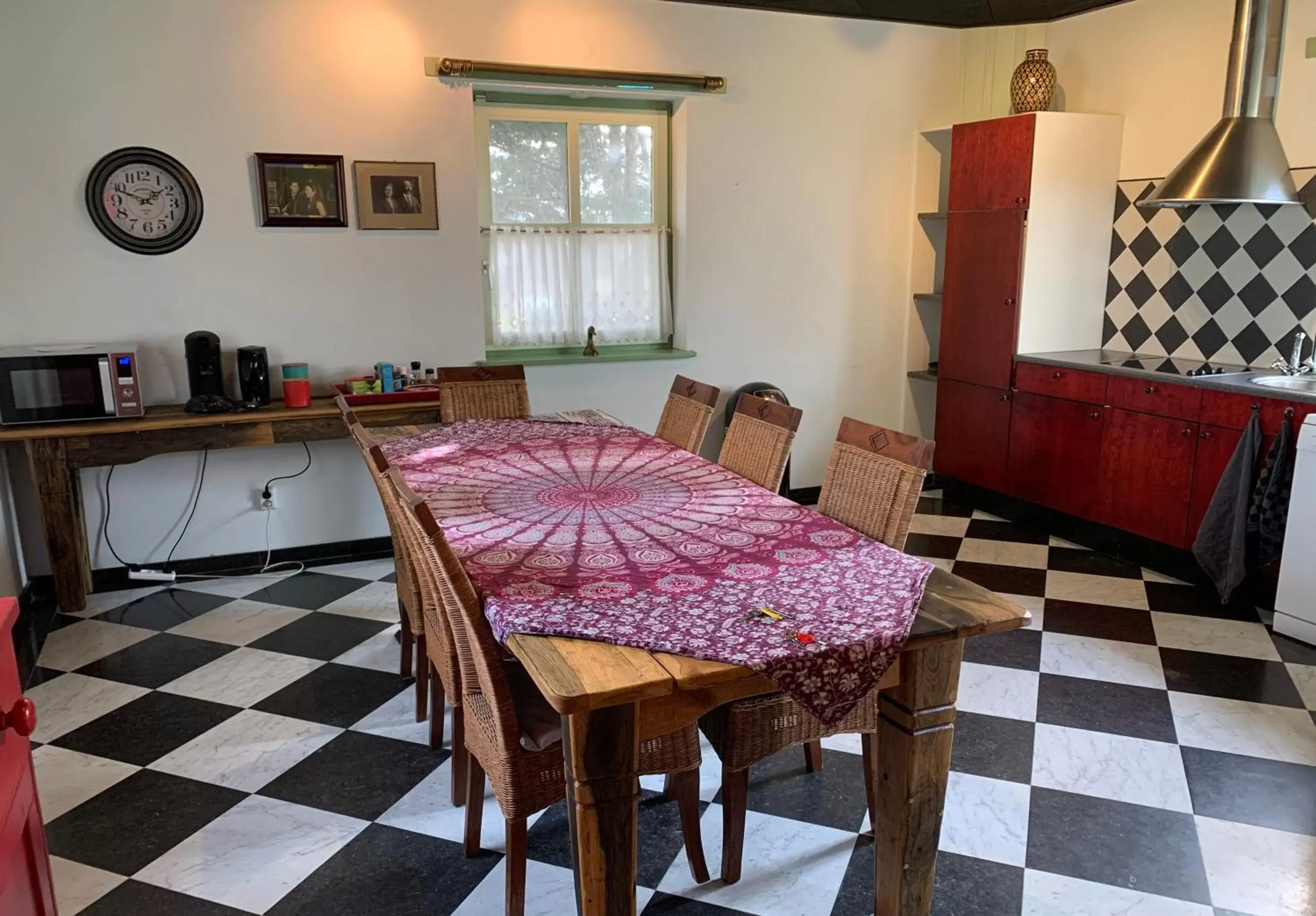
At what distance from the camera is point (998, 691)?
9.16 feet

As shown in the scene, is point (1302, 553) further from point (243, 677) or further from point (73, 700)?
point (73, 700)

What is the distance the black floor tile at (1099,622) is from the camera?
320 cm

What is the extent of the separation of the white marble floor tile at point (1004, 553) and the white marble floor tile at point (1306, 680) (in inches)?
41.1

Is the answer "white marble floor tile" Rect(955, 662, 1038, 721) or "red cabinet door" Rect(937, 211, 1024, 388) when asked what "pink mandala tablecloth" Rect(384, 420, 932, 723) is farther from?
"red cabinet door" Rect(937, 211, 1024, 388)

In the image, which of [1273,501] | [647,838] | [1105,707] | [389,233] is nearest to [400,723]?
[647,838]

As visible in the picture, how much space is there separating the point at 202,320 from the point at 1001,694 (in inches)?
126

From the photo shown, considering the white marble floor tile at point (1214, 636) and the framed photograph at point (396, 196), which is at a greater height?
the framed photograph at point (396, 196)

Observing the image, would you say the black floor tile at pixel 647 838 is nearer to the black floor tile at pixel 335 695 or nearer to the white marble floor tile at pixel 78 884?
the black floor tile at pixel 335 695

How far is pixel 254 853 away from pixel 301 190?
2.62 m

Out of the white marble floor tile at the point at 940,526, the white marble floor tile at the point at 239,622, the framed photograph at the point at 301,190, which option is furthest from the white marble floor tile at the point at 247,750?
the white marble floor tile at the point at 940,526

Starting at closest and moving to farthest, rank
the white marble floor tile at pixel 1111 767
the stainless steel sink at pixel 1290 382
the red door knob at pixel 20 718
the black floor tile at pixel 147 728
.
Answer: the red door knob at pixel 20 718, the white marble floor tile at pixel 1111 767, the black floor tile at pixel 147 728, the stainless steel sink at pixel 1290 382

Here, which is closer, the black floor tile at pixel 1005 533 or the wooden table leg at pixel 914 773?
the wooden table leg at pixel 914 773

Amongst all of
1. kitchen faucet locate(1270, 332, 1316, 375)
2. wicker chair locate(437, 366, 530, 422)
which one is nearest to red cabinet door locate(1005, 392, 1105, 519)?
kitchen faucet locate(1270, 332, 1316, 375)

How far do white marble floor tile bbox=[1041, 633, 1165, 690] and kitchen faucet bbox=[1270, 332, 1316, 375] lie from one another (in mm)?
1285
